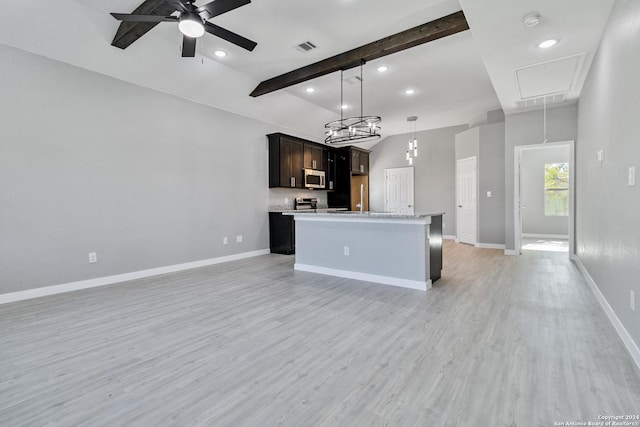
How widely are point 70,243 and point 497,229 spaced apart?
7923 mm

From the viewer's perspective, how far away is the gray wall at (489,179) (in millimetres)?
6723

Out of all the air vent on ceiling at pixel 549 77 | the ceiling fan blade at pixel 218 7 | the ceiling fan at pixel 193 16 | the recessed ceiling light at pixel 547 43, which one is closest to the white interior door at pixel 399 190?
the air vent on ceiling at pixel 549 77

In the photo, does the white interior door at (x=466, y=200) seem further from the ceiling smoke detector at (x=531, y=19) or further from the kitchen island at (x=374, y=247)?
the ceiling smoke detector at (x=531, y=19)

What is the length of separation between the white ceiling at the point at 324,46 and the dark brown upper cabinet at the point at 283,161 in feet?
2.53

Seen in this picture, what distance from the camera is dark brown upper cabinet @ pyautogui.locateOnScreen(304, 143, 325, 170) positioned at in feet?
23.6

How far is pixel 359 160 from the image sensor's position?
8.73 meters

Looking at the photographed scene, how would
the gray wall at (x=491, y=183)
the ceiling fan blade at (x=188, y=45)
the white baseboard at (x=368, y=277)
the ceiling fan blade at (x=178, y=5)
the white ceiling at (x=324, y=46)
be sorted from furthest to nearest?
the gray wall at (x=491, y=183)
the white baseboard at (x=368, y=277)
the white ceiling at (x=324, y=46)
the ceiling fan blade at (x=188, y=45)
the ceiling fan blade at (x=178, y=5)

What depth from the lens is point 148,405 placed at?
163 centimetres

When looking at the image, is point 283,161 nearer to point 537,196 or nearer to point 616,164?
point 616,164

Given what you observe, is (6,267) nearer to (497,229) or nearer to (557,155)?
(497,229)

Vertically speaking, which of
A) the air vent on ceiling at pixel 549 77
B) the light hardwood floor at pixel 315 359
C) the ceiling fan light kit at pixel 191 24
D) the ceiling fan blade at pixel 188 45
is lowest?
the light hardwood floor at pixel 315 359

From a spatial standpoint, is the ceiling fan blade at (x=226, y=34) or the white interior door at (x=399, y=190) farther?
the white interior door at (x=399, y=190)

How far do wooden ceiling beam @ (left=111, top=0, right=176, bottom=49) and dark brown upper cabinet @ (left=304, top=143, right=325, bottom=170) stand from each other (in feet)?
A: 13.3

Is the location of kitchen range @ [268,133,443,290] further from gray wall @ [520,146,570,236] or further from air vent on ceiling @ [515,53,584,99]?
gray wall @ [520,146,570,236]
